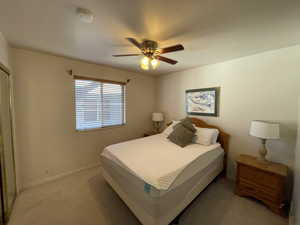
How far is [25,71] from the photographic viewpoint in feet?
7.36

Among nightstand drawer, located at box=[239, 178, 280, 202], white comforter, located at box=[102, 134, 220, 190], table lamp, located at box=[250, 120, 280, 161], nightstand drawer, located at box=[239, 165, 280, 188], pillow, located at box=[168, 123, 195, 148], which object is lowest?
nightstand drawer, located at box=[239, 178, 280, 202]

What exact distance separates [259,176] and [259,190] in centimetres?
21

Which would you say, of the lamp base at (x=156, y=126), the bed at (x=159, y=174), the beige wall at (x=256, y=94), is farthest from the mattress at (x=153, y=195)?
the lamp base at (x=156, y=126)

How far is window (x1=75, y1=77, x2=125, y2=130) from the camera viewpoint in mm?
2889

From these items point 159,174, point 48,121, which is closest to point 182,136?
point 159,174

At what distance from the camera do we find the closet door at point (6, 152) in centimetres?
161

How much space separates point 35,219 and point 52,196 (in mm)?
433

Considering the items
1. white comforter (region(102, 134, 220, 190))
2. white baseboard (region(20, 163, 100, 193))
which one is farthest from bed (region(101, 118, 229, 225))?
white baseboard (region(20, 163, 100, 193))

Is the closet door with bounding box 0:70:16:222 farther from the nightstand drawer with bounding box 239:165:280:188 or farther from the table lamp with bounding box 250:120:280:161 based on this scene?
the table lamp with bounding box 250:120:280:161

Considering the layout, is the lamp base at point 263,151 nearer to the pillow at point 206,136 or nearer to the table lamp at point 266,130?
the table lamp at point 266,130

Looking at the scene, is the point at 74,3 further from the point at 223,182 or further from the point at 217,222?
the point at 223,182

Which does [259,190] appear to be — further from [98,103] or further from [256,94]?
[98,103]

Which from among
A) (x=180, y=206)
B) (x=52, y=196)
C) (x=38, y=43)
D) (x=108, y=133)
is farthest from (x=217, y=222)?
(x=38, y=43)

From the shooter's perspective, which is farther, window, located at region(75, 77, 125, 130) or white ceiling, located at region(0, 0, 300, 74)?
window, located at region(75, 77, 125, 130)
